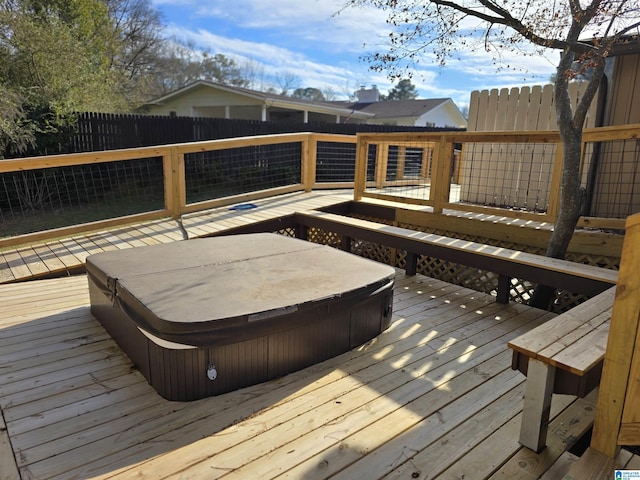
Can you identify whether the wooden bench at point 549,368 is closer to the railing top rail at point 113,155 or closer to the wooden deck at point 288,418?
the wooden deck at point 288,418

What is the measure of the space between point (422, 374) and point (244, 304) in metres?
1.05

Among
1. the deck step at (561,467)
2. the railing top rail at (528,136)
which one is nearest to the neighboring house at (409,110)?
the railing top rail at (528,136)

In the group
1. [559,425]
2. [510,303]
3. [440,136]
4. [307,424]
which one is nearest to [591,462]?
[559,425]

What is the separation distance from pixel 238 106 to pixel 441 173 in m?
12.3

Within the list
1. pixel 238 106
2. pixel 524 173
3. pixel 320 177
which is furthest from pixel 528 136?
pixel 238 106

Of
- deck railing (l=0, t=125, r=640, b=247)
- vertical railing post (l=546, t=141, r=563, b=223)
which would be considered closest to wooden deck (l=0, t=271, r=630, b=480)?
vertical railing post (l=546, t=141, r=563, b=223)

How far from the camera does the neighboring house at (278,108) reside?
14172 millimetres

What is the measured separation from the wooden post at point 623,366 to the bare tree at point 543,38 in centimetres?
198

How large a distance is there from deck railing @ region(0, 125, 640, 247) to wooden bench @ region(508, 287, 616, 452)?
7.82 feet

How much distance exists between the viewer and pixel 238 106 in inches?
605

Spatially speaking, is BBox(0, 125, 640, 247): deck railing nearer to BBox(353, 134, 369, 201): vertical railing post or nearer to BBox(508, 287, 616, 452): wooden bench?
BBox(353, 134, 369, 201): vertical railing post

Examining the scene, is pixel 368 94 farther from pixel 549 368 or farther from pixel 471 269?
pixel 549 368

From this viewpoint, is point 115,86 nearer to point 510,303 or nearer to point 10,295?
point 10,295

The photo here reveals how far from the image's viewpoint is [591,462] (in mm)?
1497
